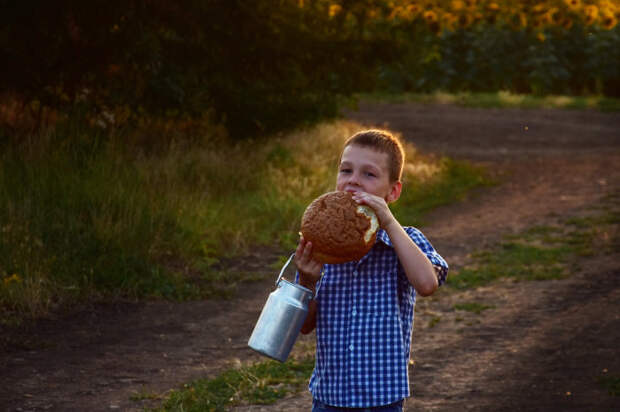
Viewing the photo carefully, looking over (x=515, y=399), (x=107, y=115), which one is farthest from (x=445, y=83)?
(x=515, y=399)

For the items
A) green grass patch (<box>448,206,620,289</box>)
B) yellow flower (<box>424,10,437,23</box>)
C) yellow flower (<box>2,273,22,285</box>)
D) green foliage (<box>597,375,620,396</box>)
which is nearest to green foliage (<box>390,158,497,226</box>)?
green grass patch (<box>448,206,620,289</box>)

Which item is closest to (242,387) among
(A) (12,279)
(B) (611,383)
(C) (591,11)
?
(B) (611,383)

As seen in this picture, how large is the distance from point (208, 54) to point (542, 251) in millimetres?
4766

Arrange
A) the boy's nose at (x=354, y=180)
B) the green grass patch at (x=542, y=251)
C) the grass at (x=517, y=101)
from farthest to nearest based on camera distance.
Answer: the grass at (x=517, y=101), the green grass patch at (x=542, y=251), the boy's nose at (x=354, y=180)

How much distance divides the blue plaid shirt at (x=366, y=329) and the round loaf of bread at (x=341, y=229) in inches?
4.4

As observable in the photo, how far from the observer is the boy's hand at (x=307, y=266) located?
104 inches

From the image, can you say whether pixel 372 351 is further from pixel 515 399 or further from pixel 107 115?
pixel 107 115

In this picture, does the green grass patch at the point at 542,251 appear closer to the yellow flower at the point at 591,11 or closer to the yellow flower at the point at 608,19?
the yellow flower at the point at 608,19

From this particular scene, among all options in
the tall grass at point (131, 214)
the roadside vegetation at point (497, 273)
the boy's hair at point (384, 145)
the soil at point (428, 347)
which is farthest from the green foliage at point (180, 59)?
the boy's hair at point (384, 145)

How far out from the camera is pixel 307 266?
2658 millimetres

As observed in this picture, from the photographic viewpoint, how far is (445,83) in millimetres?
37781

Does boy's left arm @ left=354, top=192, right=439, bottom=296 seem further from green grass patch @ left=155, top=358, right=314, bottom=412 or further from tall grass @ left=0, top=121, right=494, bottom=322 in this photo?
tall grass @ left=0, top=121, right=494, bottom=322

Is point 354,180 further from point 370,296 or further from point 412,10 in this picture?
point 412,10

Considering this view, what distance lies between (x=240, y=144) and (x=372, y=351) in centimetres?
955
